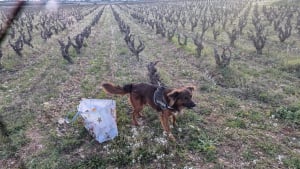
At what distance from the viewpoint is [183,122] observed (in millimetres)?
6633

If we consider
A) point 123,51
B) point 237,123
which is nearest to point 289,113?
point 237,123

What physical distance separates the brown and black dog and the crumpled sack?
50cm

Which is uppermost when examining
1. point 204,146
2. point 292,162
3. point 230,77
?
point 230,77

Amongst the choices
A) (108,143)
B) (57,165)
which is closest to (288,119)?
(108,143)

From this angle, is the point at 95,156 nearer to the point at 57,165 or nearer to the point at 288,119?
the point at 57,165

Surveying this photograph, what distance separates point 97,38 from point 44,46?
384 centimetres

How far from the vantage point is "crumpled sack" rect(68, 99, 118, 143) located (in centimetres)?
561

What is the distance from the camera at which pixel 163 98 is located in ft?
18.1

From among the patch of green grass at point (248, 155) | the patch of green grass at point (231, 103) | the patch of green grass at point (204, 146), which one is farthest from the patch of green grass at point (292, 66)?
the patch of green grass at point (204, 146)

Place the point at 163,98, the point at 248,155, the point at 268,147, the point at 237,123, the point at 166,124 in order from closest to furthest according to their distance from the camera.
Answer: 1. the point at 248,155
2. the point at 163,98
3. the point at 268,147
4. the point at 166,124
5. the point at 237,123

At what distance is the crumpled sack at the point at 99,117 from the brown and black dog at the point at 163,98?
1.65 feet

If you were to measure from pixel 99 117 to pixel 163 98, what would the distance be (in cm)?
133

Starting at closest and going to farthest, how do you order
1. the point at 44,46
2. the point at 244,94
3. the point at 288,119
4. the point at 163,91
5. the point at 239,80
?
the point at 163,91 → the point at 288,119 → the point at 244,94 → the point at 239,80 → the point at 44,46

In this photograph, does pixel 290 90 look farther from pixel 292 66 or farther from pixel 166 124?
pixel 166 124
